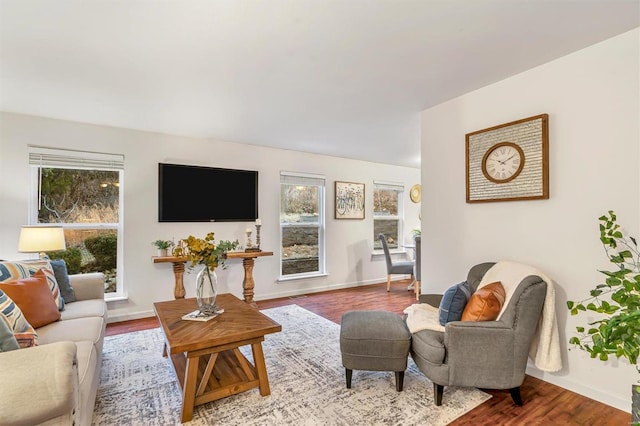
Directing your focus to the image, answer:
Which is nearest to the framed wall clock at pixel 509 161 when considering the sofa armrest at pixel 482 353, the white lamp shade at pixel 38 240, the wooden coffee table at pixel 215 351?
the sofa armrest at pixel 482 353

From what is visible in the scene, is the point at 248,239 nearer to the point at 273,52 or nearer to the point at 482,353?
the point at 273,52

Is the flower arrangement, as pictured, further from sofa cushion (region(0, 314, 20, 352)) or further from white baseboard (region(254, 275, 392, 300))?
white baseboard (region(254, 275, 392, 300))

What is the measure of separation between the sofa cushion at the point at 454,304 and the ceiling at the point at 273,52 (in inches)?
64.5

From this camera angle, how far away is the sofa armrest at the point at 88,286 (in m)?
2.78

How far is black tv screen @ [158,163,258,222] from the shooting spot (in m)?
3.92

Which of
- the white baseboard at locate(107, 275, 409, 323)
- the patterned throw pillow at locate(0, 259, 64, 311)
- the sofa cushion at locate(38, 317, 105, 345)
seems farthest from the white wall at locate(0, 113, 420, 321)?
the sofa cushion at locate(38, 317, 105, 345)

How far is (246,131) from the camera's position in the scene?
152 inches

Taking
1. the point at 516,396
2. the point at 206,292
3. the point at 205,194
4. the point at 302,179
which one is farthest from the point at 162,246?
the point at 516,396

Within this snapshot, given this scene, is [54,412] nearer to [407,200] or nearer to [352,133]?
[352,133]

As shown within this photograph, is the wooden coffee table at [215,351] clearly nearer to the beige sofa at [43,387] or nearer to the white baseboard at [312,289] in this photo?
the beige sofa at [43,387]

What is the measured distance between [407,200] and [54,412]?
599cm

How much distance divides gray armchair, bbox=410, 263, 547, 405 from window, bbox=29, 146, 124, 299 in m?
3.66

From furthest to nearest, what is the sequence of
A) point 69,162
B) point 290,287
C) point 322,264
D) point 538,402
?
point 322,264
point 290,287
point 69,162
point 538,402

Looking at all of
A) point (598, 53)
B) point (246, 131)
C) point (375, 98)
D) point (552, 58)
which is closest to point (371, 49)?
point (375, 98)
